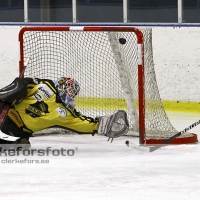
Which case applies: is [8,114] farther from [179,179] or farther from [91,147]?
[179,179]

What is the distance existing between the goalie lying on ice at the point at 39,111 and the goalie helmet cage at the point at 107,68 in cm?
40

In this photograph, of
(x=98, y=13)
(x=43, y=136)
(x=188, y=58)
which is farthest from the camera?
(x=98, y=13)

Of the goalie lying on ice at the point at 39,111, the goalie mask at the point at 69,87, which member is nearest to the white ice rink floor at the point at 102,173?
the goalie lying on ice at the point at 39,111

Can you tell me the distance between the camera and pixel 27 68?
647cm

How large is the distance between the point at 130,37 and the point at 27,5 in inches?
108

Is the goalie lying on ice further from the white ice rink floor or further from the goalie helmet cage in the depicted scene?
the goalie helmet cage

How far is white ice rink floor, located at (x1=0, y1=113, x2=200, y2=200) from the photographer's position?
418 centimetres

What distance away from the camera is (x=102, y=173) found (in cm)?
476

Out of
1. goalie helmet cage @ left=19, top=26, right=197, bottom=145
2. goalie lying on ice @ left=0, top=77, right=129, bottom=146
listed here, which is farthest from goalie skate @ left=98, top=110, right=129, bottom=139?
goalie helmet cage @ left=19, top=26, right=197, bottom=145

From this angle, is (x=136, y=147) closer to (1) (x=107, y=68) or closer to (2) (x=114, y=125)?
(2) (x=114, y=125)

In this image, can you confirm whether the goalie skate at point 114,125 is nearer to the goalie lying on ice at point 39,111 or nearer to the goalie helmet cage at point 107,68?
the goalie lying on ice at point 39,111

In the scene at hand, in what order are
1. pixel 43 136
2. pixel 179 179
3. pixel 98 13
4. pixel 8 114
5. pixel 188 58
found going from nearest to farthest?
pixel 179 179 → pixel 8 114 → pixel 43 136 → pixel 188 58 → pixel 98 13

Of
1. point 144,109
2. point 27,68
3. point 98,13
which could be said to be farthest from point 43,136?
point 98,13

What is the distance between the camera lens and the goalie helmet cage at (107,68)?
580 centimetres
